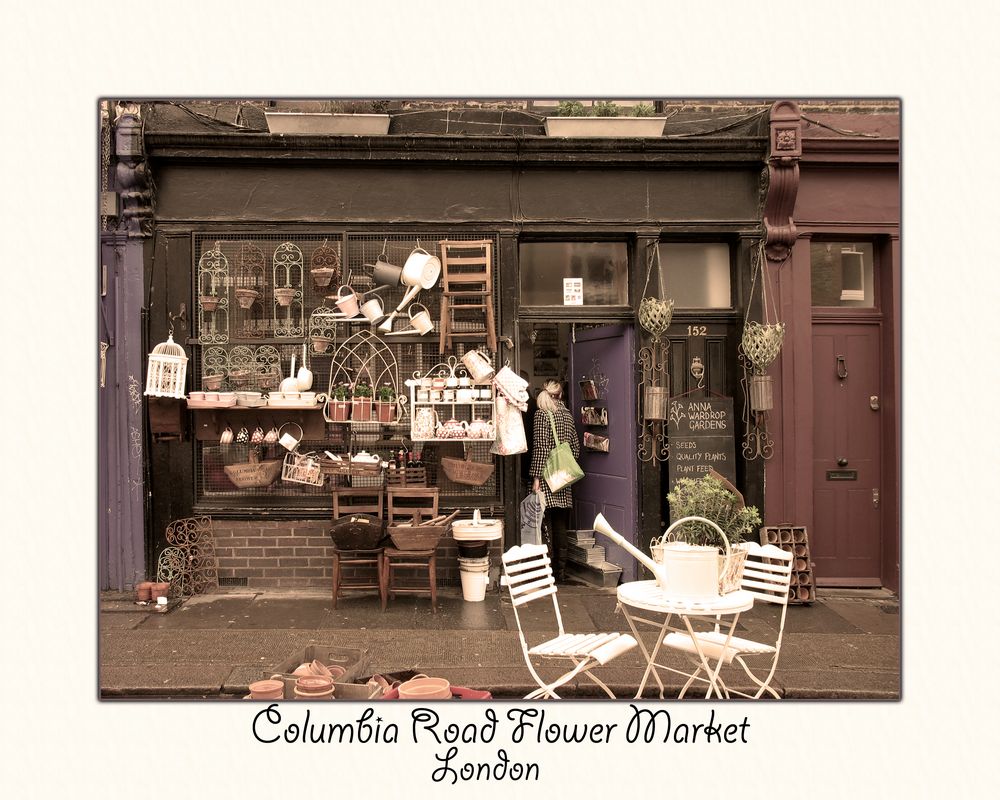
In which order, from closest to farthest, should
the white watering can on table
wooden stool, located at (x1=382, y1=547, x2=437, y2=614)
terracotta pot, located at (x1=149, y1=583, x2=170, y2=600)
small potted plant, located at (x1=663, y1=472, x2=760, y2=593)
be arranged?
the white watering can on table
small potted plant, located at (x1=663, y1=472, x2=760, y2=593)
wooden stool, located at (x1=382, y1=547, x2=437, y2=614)
terracotta pot, located at (x1=149, y1=583, x2=170, y2=600)

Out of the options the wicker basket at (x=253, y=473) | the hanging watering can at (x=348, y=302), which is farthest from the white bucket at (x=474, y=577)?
the hanging watering can at (x=348, y=302)

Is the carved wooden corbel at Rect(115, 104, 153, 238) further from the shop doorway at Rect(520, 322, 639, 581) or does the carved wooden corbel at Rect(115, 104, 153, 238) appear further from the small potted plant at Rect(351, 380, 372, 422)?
the shop doorway at Rect(520, 322, 639, 581)

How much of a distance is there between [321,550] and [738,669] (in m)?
4.36

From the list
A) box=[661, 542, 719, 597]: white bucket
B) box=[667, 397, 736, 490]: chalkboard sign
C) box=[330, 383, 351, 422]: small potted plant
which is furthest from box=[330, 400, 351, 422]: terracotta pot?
box=[661, 542, 719, 597]: white bucket

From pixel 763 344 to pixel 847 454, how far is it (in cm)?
162

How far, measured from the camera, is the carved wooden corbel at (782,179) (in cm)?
884

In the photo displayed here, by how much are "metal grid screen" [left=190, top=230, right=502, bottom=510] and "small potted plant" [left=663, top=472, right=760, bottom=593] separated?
3.68 metres

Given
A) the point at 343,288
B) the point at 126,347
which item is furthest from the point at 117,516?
the point at 343,288

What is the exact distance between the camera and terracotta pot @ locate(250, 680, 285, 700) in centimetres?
523

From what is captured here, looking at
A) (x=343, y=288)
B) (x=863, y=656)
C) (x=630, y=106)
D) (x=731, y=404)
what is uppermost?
(x=630, y=106)

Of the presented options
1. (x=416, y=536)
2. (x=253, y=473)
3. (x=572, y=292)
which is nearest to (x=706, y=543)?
(x=416, y=536)

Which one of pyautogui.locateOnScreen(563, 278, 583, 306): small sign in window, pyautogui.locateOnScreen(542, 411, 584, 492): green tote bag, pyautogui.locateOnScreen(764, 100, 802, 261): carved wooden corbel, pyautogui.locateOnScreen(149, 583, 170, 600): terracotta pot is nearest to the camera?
pyautogui.locateOnScreen(149, 583, 170, 600): terracotta pot

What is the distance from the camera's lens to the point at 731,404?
9.28 meters

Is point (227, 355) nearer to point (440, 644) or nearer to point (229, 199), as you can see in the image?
point (229, 199)
